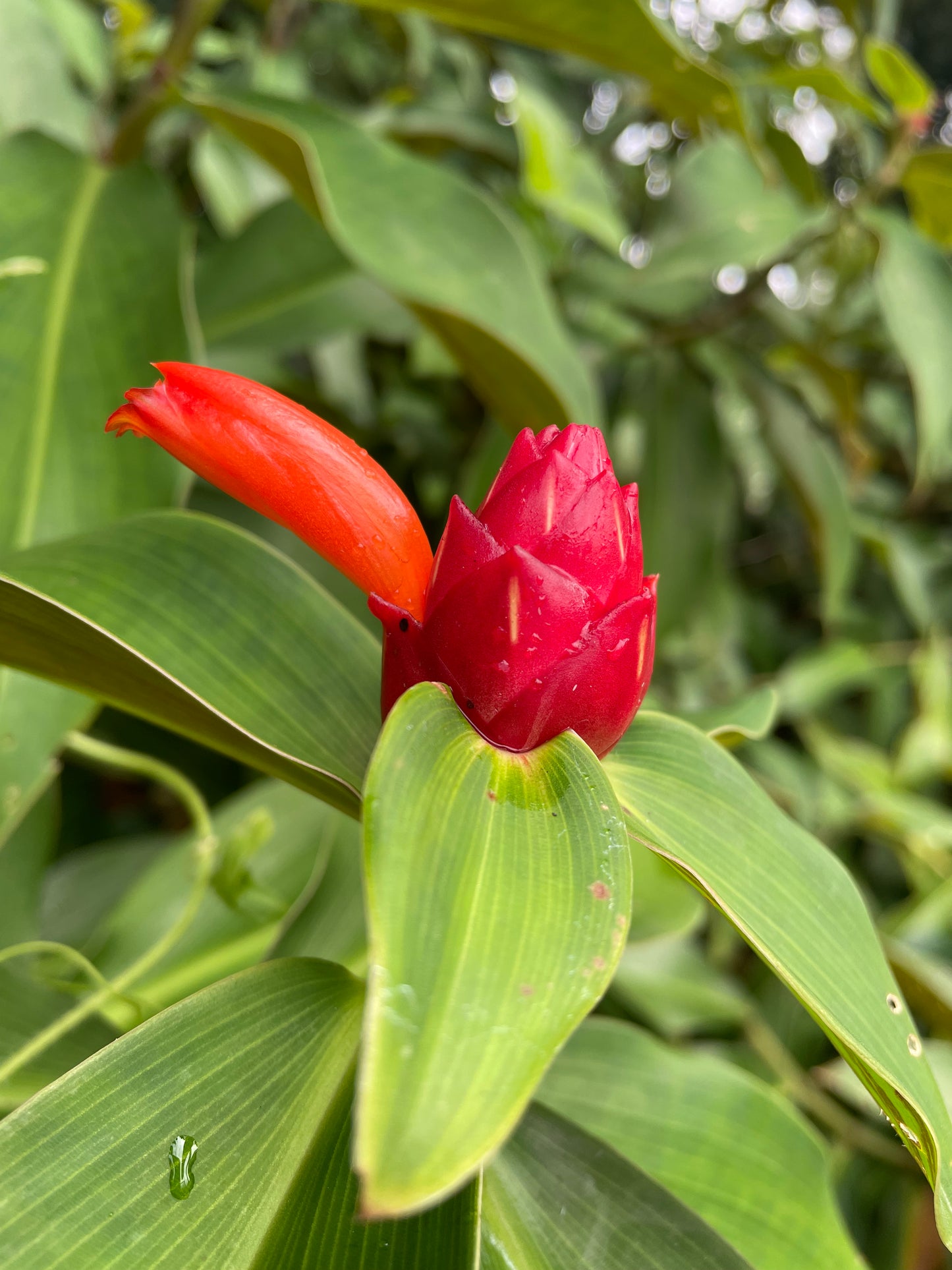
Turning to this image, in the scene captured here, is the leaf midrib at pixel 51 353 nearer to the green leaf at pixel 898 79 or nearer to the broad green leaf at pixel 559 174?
the broad green leaf at pixel 559 174

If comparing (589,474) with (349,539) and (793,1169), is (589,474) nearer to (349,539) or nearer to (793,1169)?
(349,539)

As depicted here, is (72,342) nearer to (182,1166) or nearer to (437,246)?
(437,246)

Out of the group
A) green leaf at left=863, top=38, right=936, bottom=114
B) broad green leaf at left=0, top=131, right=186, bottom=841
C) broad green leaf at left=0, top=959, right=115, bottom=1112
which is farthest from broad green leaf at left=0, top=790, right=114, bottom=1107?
green leaf at left=863, top=38, right=936, bottom=114

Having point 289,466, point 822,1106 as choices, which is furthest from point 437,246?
point 822,1106

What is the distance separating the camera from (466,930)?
0.71ft

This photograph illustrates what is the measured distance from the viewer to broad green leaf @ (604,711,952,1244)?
0.84 ft

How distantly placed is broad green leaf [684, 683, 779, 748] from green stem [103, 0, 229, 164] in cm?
→ 49

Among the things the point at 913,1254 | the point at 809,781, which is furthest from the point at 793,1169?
the point at 809,781

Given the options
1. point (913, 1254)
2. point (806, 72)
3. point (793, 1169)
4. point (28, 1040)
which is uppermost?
point (806, 72)

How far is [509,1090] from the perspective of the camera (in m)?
0.19

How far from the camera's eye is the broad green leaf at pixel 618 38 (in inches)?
21.1

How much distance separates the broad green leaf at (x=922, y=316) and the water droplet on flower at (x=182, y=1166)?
2.24 feet

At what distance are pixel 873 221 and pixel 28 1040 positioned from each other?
82 centimetres

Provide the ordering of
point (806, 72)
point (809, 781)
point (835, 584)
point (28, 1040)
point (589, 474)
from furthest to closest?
point (809, 781) → point (835, 584) → point (806, 72) → point (28, 1040) → point (589, 474)
